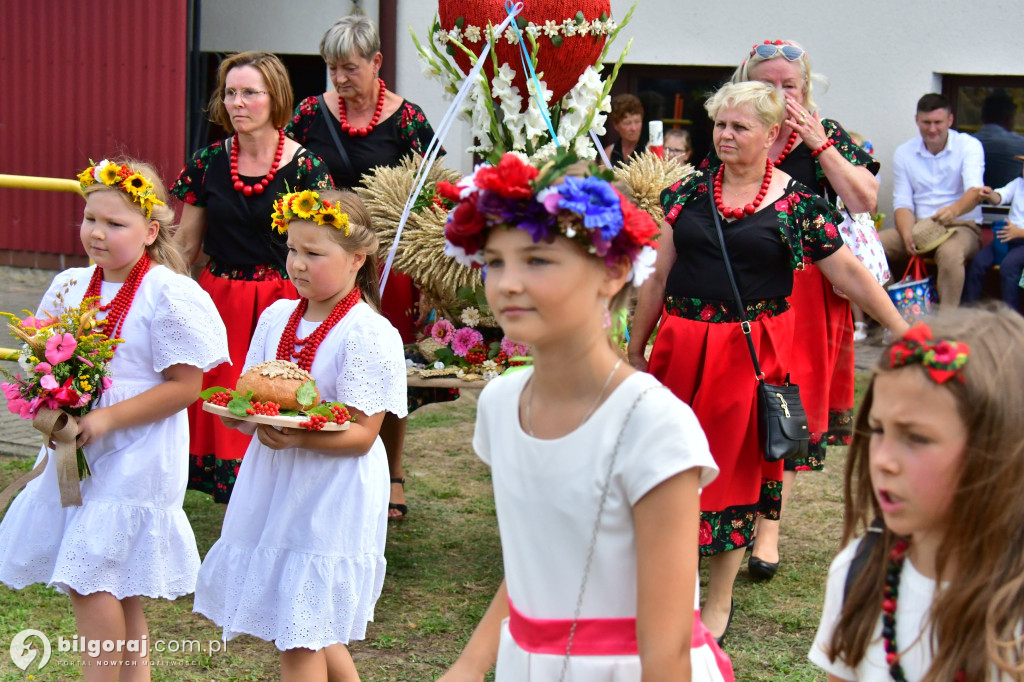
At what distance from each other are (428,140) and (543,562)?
360 cm

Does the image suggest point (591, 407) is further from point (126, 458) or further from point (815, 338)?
point (815, 338)

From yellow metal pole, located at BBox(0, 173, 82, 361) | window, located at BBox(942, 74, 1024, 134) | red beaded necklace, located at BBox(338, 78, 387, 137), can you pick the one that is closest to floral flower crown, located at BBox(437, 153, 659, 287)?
red beaded necklace, located at BBox(338, 78, 387, 137)

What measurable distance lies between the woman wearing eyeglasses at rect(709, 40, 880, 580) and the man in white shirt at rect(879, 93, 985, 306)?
14.2 feet

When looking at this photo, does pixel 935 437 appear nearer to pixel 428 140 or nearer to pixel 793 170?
pixel 793 170

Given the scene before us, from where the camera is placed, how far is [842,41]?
9.90 metres

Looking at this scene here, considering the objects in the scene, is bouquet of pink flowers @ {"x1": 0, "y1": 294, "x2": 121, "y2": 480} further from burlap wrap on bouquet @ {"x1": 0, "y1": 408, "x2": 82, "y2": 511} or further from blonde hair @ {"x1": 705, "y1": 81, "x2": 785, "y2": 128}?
blonde hair @ {"x1": 705, "y1": 81, "x2": 785, "y2": 128}

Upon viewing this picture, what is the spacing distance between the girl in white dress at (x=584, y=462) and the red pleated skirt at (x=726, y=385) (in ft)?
6.17

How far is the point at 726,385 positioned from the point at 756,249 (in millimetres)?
479

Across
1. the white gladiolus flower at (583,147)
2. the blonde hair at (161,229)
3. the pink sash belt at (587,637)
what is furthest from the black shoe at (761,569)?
the pink sash belt at (587,637)

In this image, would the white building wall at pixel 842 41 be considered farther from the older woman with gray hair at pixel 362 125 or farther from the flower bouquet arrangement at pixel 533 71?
the flower bouquet arrangement at pixel 533 71

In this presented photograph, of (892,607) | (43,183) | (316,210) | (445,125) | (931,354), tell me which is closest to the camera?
(931,354)

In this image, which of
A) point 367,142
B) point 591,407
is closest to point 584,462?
point 591,407

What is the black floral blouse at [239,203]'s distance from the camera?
4832 millimetres

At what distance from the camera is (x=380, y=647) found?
14.0ft
